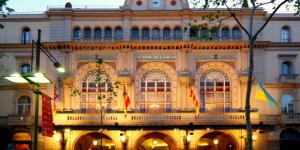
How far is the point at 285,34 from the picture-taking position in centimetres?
5316

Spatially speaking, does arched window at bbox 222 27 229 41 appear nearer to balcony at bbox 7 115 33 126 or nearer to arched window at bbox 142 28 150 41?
arched window at bbox 142 28 150 41

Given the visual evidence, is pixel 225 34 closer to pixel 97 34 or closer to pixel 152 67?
pixel 152 67

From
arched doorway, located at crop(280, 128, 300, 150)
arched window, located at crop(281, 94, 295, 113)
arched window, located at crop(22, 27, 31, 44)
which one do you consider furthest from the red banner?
arched window, located at crop(281, 94, 295, 113)

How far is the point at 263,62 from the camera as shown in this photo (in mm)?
51562

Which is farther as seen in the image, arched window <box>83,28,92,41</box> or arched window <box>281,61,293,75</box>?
arched window <box>83,28,92,41</box>

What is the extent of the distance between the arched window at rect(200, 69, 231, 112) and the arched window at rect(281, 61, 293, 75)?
17.7ft

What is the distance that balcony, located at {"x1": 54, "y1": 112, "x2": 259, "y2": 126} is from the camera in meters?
48.5

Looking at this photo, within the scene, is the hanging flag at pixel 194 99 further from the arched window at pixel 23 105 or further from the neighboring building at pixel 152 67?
the arched window at pixel 23 105

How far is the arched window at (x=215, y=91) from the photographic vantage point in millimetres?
51531

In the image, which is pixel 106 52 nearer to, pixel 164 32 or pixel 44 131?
pixel 164 32

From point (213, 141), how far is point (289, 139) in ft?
22.6

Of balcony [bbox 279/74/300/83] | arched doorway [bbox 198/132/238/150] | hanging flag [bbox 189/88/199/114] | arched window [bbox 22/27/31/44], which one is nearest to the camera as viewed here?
hanging flag [bbox 189/88/199/114]

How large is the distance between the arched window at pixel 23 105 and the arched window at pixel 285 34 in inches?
985

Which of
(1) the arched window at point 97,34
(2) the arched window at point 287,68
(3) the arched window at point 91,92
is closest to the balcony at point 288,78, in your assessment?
(2) the arched window at point 287,68
